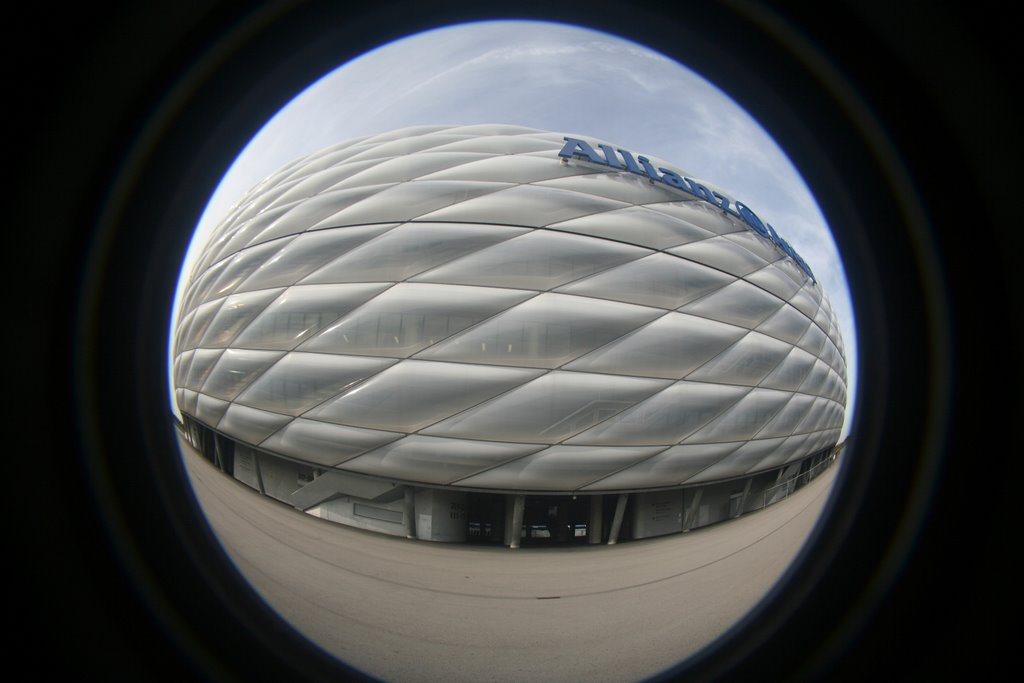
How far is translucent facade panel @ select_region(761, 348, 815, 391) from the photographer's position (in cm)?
409

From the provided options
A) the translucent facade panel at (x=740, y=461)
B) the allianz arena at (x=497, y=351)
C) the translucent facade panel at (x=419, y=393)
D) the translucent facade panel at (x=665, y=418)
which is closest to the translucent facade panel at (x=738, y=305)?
the allianz arena at (x=497, y=351)

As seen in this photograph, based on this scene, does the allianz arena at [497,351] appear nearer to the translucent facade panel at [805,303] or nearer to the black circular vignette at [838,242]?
the translucent facade panel at [805,303]

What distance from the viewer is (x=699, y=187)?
4.47 metres

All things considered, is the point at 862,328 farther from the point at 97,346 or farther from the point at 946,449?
the point at 97,346

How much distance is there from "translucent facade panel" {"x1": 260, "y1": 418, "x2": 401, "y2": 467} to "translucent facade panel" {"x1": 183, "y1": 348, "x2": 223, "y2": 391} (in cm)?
142

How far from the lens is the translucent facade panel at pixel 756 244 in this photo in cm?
434

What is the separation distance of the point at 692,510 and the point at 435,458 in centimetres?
279

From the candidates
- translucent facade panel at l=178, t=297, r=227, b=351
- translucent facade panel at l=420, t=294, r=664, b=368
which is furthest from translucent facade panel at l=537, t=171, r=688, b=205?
translucent facade panel at l=178, t=297, r=227, b=351

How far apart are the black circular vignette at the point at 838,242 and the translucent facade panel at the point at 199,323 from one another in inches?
168

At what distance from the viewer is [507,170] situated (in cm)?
392

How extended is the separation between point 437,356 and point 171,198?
2466 millimetres

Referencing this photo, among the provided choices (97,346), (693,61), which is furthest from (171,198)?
(693,61)

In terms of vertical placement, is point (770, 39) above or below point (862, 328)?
above

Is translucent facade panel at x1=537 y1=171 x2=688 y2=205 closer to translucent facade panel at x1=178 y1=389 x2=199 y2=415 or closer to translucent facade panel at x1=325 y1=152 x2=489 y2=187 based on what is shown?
translucent facade panel at x1=325 y1=152 x2=489 y2=187
